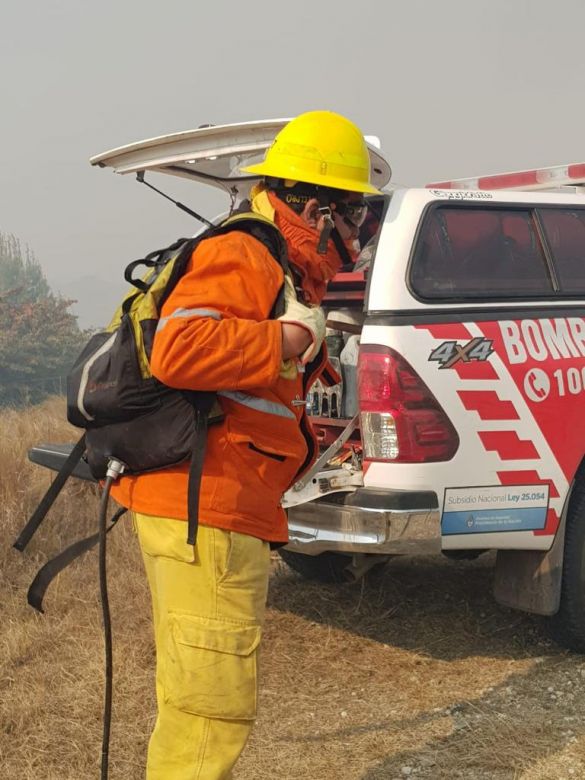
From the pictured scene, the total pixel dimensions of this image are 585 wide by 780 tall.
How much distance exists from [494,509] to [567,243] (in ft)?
4.23

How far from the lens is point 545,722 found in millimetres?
3490

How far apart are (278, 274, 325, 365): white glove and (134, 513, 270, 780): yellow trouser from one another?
0.49 m

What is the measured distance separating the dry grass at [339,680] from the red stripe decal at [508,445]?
3.10 ft

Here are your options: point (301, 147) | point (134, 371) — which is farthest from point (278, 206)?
point (134, 371)

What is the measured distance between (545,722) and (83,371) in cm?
221

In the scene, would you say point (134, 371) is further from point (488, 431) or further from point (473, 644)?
point (473, 644)

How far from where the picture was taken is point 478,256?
390 centimetres

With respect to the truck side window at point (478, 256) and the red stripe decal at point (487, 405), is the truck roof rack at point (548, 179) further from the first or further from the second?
the red stripe decal at point (487, 405)

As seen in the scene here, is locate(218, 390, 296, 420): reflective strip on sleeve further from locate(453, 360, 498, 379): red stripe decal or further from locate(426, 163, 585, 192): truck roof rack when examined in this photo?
locate(426, 163, 585, 192): truck roof rack

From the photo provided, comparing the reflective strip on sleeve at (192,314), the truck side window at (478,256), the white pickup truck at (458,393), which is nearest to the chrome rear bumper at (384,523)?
the white pickup truck at (458,393)

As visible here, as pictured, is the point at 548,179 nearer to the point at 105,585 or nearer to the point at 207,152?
the point at 207,152

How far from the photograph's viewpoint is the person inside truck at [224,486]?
2.18m

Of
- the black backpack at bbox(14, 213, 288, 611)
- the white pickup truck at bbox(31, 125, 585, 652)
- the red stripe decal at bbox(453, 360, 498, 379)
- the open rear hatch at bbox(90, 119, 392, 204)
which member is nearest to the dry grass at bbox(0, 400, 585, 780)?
the white pickup truck at bbox(31, 125, 585, 652)

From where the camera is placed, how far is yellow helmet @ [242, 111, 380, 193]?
2.48 metres
